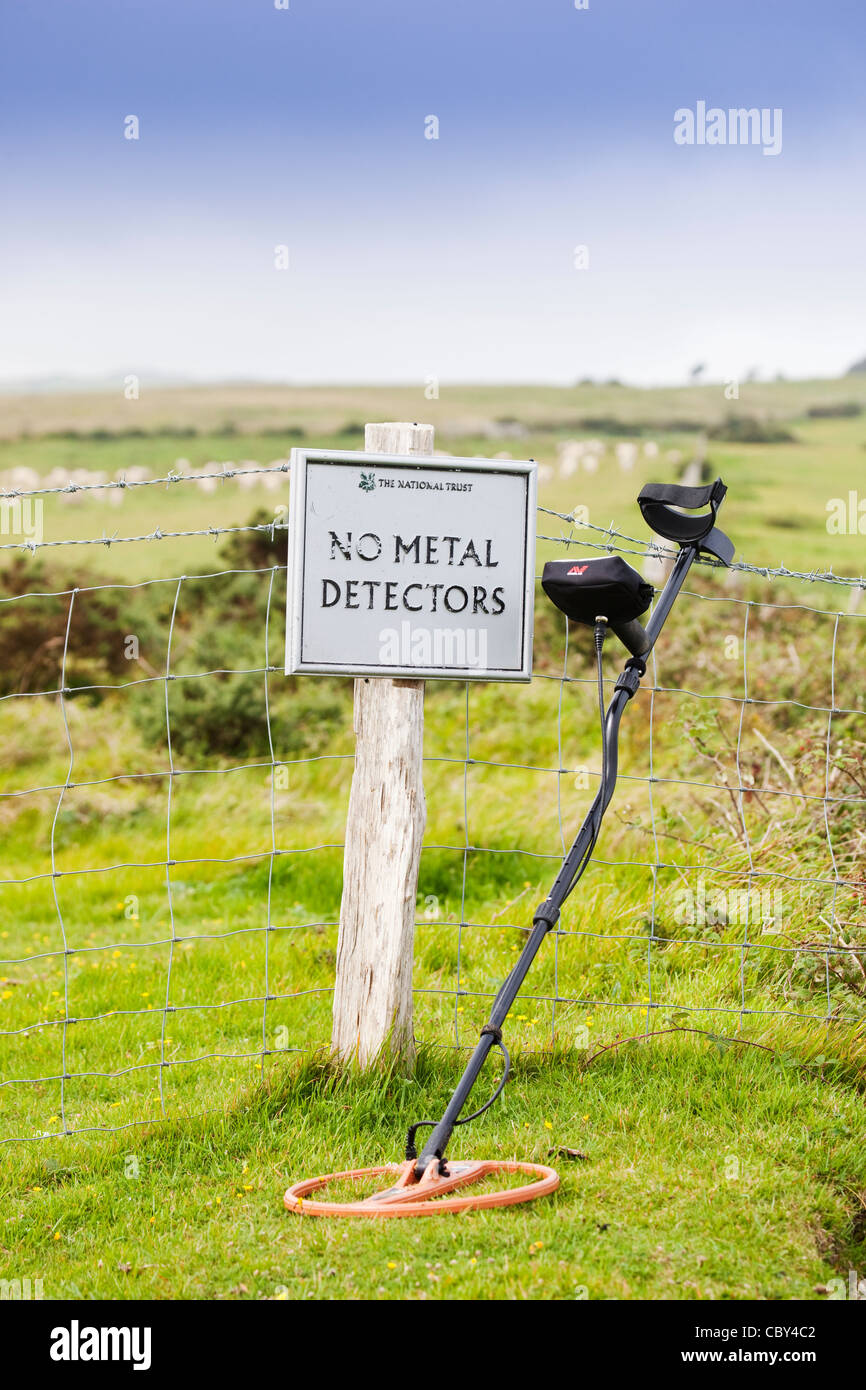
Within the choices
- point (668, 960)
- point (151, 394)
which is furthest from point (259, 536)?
point (151, 394)

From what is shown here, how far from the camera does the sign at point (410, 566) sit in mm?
3557

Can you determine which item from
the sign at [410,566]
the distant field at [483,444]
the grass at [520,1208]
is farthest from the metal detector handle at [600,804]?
the distant field at [483,444]

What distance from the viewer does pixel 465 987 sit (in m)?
4.71

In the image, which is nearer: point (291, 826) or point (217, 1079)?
point (217, 1079)

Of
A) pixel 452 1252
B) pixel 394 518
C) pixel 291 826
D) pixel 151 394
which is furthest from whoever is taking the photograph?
pixel 151 394

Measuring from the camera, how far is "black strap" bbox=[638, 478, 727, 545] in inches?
135

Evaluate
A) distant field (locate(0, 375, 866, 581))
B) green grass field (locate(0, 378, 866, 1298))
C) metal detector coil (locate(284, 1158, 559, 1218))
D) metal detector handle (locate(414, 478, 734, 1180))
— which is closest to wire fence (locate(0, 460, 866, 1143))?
green grass field (locate(0, 378, 866, 1298))

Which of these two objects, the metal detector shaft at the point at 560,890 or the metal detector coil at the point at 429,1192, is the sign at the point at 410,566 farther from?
the metal detector coil at the point at 429,1192

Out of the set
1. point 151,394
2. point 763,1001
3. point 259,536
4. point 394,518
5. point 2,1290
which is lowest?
point 2,1290

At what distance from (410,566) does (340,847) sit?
3.10 metres

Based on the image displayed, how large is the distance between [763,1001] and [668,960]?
44 centimetres

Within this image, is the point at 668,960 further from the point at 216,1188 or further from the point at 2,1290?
the point at 2,1290

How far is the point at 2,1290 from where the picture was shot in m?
2.92
